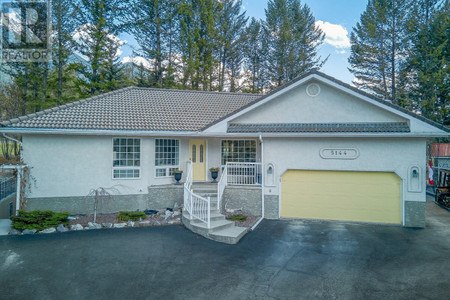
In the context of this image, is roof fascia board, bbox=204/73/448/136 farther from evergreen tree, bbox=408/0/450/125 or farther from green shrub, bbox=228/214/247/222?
evergreen tree, bbox=408/0/450/125

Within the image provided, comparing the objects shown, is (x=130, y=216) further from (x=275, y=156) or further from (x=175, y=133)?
(x=275, y=156)

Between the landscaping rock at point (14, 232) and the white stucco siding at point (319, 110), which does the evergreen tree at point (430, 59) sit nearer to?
the white stucco siding at point (319, 110)

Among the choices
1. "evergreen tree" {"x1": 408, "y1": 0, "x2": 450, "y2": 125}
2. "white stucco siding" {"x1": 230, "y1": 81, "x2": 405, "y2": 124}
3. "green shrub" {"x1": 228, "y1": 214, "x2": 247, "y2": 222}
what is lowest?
"green shrub" {"x1": 228, "y1": 214, "x2": 247, "y2": 222}

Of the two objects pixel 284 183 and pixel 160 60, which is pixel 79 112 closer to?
pixel 284 183

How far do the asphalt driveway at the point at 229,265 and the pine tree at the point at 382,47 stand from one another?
19.3 metres

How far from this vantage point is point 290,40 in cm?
2509

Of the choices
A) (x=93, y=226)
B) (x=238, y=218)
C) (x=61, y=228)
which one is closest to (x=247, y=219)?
(x=238, y=218)

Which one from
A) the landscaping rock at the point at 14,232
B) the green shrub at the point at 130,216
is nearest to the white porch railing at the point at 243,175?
the green shrub at the point at 130,216

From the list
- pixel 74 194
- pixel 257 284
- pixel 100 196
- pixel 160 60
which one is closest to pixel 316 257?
pixel 257 284

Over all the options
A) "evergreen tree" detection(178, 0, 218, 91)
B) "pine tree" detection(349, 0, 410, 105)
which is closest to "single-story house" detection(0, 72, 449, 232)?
"evergreen tree" detection(178, 0, 218, 91)

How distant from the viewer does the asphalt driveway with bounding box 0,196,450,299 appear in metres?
4.95

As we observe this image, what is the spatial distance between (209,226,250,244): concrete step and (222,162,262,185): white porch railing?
2.94 m

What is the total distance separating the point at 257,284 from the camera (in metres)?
5.23

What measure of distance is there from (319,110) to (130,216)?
9.01 m
